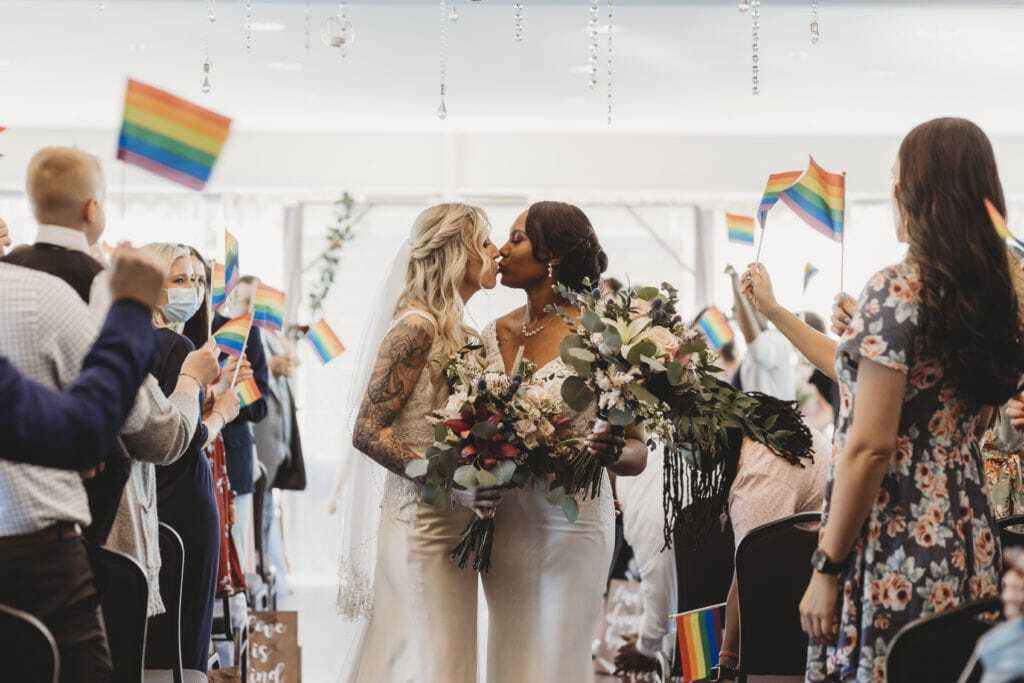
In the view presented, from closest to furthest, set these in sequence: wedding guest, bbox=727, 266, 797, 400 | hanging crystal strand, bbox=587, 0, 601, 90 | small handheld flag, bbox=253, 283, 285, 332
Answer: small handheld flag, bbox=253, 283, 285, 332
hanging crystal strand, bbox=587, 0, 601, 90
wedding guest, bbox=727, 266, 797, 400

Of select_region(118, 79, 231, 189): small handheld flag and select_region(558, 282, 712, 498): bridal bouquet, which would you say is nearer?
select_region(118, 79, 231, 189): small handheld flag

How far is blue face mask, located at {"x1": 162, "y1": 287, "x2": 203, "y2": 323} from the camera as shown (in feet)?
12.5

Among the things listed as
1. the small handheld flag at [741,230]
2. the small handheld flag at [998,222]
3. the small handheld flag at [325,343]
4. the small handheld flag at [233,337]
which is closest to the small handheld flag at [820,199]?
the small handheld flag at [741,230]

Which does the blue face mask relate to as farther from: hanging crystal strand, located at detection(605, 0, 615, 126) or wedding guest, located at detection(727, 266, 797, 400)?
wedding guest, located at detection(727, 266, 797, 400)

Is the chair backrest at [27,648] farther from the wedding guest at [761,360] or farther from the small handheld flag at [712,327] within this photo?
the wedding guest at [761,360]

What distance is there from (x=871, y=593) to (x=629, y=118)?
7.57 m

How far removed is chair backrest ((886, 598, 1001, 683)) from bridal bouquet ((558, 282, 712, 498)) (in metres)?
0.92

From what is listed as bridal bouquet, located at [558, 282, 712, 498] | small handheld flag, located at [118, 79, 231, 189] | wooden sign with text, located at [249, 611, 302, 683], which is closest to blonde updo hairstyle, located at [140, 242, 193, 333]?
wooden sign with text, located at [249, 611, 302, 683]

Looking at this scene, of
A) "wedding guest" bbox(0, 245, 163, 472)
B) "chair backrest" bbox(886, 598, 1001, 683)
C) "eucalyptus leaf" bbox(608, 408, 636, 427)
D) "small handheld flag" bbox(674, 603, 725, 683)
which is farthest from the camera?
"small handheld flag" bbox(674, 603, 725, 683)

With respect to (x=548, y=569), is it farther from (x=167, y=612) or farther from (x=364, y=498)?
(x=167, y=612)

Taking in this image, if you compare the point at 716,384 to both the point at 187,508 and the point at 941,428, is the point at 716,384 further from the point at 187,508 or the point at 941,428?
the point at 187,508

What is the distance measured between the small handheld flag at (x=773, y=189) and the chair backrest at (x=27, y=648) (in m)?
2.04

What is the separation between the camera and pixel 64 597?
210cm

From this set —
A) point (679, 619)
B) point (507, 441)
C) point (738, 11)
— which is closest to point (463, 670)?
point (507, 441)
